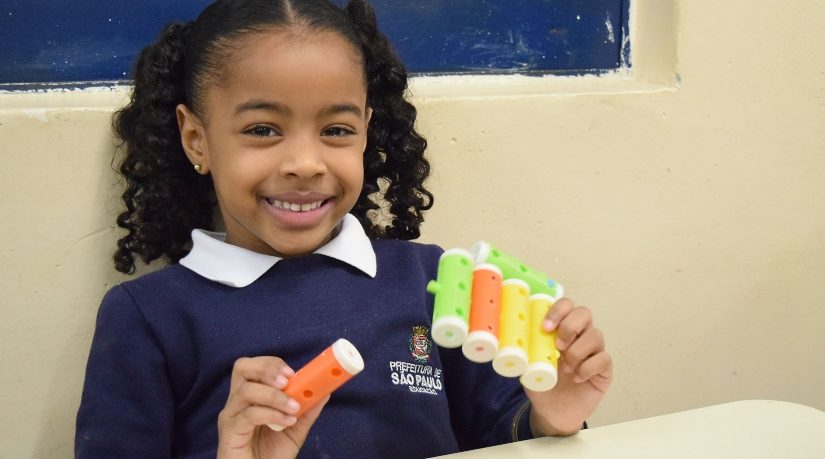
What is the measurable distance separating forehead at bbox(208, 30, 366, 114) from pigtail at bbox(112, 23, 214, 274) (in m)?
0.12

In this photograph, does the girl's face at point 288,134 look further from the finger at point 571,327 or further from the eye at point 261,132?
the finger at point 571,327

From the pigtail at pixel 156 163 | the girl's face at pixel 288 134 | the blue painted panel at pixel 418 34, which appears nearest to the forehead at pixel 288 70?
the girl's face at pixel 288 134

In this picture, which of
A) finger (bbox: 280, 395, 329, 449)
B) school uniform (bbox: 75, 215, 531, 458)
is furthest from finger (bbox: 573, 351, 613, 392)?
finger (bbox: 280, 395, 329, 449)

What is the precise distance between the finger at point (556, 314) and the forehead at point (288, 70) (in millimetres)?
347

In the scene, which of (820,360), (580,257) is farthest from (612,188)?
(820,360)

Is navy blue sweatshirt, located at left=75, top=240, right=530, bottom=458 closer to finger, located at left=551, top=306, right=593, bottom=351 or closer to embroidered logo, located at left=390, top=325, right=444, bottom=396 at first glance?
embroidered logo, located at left=390, top=325, right=444, bottom=396

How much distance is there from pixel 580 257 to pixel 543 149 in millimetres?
191

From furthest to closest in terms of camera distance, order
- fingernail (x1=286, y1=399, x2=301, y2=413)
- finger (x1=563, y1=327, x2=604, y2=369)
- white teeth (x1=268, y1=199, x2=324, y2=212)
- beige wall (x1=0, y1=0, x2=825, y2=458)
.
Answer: beige wall (x1=0, y1=0, x2=825, y2=458) → white teeth (x1=268, y1=199, x2=324, y2=212) → finger (x1=563, y1=327, x2=604, y2=369) → fingernail (x1=286, y1=399, x2=301, y2=413)

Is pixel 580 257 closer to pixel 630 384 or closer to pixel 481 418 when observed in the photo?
pixel 630 384

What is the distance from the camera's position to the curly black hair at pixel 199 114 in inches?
39.1

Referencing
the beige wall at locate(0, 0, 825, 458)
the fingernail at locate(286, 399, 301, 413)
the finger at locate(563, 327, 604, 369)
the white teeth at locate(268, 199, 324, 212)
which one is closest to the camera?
the fingernail at locate(286, 399, 301, 413)

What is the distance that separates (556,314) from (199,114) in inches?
19.5

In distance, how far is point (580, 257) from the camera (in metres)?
1.35

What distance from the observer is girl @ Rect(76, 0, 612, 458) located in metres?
0.93
